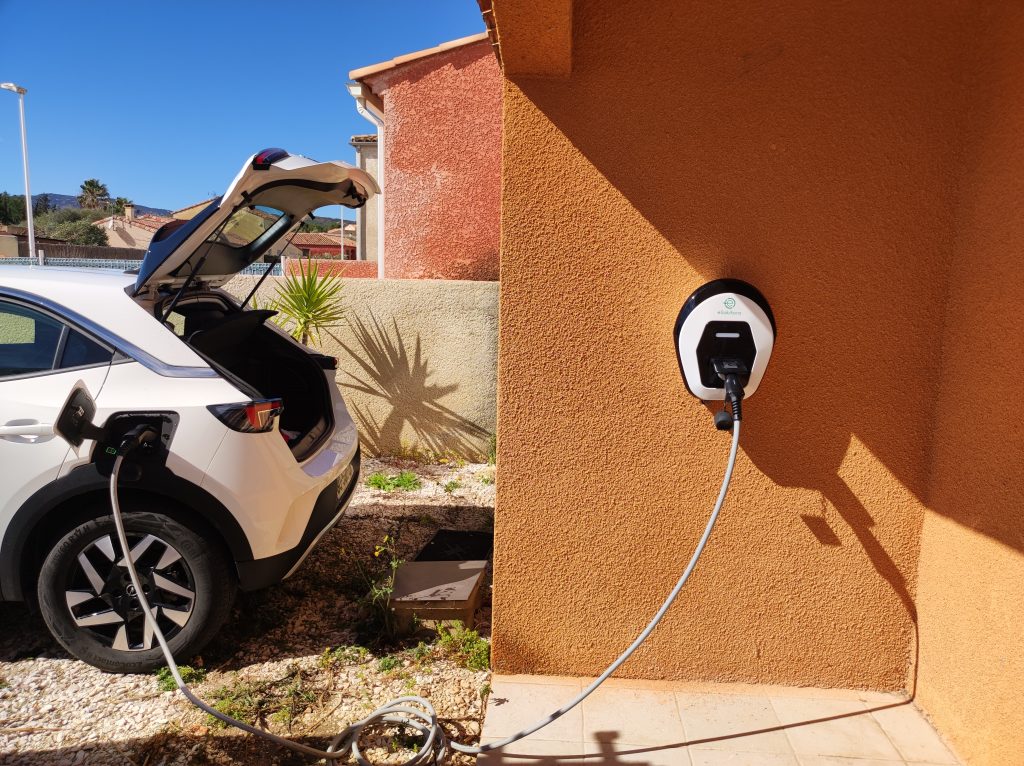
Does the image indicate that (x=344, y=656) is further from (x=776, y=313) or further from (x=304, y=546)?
(x=776, y=313)

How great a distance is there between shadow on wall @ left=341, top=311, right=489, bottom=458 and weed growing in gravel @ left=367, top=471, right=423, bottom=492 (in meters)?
0.62

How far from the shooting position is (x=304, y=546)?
10.7ft

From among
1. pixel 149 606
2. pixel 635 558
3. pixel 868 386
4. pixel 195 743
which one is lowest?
pixel 195 743

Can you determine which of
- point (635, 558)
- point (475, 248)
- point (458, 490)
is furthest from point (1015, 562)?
point (475, 248)

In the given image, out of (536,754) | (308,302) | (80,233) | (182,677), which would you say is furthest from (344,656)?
(80,233)

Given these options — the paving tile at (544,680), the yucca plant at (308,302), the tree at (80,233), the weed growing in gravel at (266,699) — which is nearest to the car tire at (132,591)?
the weed growing in gravel at (266,699)

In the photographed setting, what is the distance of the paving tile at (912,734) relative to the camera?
2.57 m

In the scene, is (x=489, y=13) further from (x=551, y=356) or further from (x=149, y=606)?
(x=149, y=606)

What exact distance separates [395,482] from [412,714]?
330 cm

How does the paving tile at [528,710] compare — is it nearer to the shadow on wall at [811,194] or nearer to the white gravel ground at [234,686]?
the white gravel ground at [234,686]

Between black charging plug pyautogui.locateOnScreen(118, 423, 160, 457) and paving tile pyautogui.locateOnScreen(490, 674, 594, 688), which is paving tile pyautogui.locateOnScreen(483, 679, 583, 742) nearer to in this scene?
paving tile pyautogui.locateOnScreen(490, 674, 594, 688)

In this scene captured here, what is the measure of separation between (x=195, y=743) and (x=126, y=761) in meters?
0.23

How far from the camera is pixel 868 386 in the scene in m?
2.74

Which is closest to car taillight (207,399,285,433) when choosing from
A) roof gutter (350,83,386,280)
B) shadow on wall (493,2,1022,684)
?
shadow on wall (493,2,1022,684)
